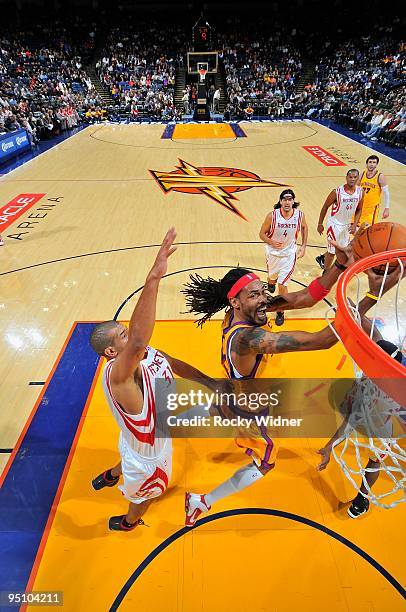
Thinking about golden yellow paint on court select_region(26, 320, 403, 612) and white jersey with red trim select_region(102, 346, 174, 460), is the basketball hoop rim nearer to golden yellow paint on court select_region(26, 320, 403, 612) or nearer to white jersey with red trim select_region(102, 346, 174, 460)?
white jersey with red trim select_region(102, 346, 174, 460)

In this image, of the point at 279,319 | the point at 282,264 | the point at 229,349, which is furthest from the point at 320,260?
the point at 229,349

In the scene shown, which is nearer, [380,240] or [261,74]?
[380,240]

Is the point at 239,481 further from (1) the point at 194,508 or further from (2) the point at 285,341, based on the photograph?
(2) the point at 285,341

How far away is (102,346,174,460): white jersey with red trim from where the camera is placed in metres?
2.19

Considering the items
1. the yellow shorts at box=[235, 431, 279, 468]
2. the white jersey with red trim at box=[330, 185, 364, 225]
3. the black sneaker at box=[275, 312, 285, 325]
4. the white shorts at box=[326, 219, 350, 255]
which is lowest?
the black sneaker at box=[275, 312, 285, 325]

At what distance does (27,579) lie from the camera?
2.58m

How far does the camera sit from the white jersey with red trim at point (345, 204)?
5609 millimetres

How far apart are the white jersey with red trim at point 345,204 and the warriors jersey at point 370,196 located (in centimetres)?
46

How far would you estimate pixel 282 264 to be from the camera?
5.22 m

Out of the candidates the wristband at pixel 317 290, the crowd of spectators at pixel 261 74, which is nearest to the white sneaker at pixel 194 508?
the wristband at pixel 317 290

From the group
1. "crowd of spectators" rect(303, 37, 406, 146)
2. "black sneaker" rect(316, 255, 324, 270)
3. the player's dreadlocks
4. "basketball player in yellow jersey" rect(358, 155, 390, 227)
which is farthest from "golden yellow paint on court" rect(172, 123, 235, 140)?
the player's dreadlocks

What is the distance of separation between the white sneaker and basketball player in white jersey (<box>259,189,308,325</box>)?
2746 mm

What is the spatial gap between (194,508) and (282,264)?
3.32m

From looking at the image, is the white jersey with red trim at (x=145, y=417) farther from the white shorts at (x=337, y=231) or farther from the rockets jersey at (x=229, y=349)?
the white shorts at (x=337, y=231)
